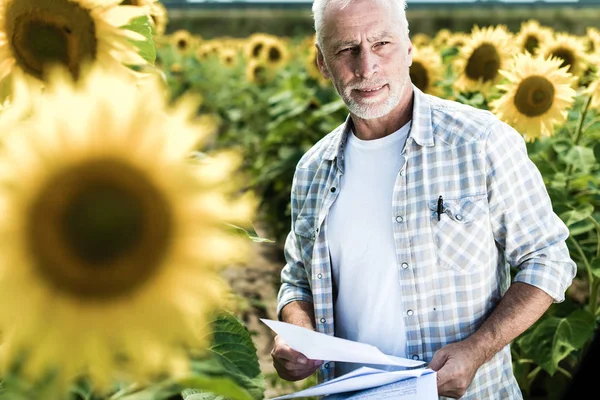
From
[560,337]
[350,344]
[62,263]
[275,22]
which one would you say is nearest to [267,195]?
[560,337]

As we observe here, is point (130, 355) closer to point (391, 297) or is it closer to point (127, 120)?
point (127, 120)

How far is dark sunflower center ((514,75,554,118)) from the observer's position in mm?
2580

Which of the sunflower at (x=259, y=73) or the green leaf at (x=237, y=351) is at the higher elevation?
the sunflower at (x=259, y=73)

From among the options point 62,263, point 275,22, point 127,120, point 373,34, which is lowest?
point 62,263

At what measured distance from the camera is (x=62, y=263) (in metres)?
0.63

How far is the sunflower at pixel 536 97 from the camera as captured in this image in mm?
2586

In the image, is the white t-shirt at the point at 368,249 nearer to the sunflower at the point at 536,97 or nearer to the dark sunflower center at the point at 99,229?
the sunflower at the point at 536,97

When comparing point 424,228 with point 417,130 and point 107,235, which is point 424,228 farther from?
point 107,235

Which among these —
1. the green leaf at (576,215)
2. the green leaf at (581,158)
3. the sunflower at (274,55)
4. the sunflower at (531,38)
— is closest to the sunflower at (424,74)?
the sunflower at (531,38)

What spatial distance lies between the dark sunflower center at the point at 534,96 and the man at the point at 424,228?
2.90 feet

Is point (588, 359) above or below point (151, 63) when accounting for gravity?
below

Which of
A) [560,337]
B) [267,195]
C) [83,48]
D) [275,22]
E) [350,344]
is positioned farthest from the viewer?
[275,22]

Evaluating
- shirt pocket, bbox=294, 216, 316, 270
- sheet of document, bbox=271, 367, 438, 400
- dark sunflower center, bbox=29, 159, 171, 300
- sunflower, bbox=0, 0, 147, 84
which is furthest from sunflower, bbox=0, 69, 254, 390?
shirt pocket, bbox=294, 216, 316, 270

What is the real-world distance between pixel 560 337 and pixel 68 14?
6.06ft
